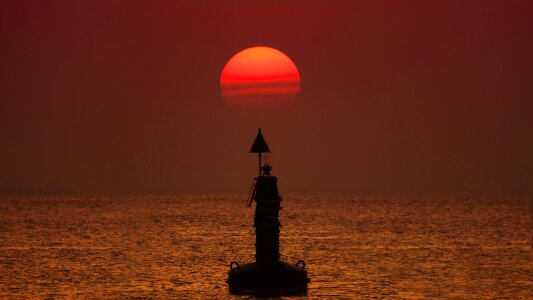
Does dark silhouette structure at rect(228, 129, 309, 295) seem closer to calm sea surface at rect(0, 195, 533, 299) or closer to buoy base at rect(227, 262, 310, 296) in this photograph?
buoy base at rect(227, 262, 310, 296)

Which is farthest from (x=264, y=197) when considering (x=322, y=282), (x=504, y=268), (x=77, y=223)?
(x=77, y=223)

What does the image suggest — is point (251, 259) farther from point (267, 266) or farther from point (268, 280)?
point (268, 280)

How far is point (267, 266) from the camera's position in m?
58.9

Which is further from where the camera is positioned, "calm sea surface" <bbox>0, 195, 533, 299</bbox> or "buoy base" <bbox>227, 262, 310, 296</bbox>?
"calm sea surface" <bbox>0, 195, 533, 299</bbox>

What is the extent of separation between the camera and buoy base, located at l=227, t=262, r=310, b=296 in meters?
58.3

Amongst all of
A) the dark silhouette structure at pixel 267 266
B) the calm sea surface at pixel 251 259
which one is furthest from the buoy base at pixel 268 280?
the calm sea surface at pixel 251 259

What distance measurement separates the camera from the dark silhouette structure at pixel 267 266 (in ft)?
192

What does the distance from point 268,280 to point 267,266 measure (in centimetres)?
99

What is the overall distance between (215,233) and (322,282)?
6278 centimetres

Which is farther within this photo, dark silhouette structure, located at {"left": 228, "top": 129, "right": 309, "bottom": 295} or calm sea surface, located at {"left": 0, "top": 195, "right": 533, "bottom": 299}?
calm sea surface, located at {"left": 0, "top": 195, "right": 533, "bottom": 299}

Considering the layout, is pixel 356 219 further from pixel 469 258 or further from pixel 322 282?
pixel 322 282

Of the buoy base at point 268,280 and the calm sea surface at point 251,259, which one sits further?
the calm sea surface at point 251,259

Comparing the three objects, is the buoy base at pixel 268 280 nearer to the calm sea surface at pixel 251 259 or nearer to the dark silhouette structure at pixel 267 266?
the dark silhouette structure at pixel 267 266

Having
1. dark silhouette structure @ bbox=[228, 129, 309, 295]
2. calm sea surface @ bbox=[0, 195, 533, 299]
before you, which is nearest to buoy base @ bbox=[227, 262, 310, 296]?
dark silhouette structure @ bbox=[228, 129, 309, 295]
